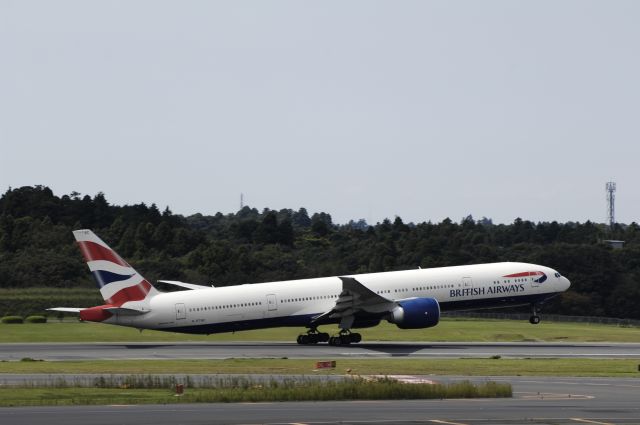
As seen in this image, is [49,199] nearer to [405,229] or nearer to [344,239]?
[344,239]

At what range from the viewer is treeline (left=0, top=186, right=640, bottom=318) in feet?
375

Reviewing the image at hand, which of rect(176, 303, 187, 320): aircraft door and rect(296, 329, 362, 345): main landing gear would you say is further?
rect(296, 329, 362, 345): main landing gear

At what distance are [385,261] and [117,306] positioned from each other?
72086 millimetres

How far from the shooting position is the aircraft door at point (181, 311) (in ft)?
198

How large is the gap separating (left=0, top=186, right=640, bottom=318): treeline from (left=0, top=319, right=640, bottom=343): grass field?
2953 centimetres

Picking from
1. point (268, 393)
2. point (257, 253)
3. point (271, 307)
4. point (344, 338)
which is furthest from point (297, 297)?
point (257, 253)

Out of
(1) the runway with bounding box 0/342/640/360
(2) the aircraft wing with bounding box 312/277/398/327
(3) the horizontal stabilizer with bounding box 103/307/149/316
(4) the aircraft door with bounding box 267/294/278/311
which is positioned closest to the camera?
(1) the runway with bounding box 0/342/640/360

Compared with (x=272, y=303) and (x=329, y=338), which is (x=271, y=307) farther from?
(x=329, y=338)

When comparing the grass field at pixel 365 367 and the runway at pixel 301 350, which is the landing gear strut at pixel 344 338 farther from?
the grass field at pixel 365 367

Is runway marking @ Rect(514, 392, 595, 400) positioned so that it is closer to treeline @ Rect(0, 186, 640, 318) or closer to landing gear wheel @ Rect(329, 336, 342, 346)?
landing gear wheel @ Rect(329, 336, 342, 346)

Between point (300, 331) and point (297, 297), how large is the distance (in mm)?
9708

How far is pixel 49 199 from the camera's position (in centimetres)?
17150

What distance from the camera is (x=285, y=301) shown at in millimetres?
61906

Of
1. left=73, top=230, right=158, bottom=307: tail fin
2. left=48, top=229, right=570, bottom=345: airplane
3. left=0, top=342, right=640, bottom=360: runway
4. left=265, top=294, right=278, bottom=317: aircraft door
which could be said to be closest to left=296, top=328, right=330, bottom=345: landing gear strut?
left=48, top=229, right=570, bottom=345: airplane
